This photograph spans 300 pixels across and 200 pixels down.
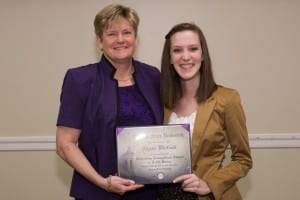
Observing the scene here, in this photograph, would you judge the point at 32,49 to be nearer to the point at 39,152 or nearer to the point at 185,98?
the point at 39,152

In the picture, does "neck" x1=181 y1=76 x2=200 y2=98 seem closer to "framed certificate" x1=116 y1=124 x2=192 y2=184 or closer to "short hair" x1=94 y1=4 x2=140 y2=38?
"framed certificate" x1=116 y1=124 x2=192 y2=184

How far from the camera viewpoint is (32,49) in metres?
2.64

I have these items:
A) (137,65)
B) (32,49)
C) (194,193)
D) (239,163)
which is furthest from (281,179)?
(32,49)

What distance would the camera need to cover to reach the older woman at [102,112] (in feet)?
5.50

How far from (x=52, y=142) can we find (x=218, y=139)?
1383 mm

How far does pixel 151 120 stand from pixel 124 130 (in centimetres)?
21

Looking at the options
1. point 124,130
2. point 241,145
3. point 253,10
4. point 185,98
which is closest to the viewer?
point 124,130

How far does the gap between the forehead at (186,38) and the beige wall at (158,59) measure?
2.78 feet

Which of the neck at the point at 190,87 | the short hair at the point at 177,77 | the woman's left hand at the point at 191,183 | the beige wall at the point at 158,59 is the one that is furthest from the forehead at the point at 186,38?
the beige wall at the point at 158,59

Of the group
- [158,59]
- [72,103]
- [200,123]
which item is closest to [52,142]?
[158,59]

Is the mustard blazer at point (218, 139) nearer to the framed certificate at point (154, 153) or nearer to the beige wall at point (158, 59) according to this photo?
the framed certificate at point (154, 153)

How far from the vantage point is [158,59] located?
262cm

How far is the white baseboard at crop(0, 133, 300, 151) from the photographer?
2.62 m

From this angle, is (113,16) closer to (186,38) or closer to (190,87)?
(186,38)
